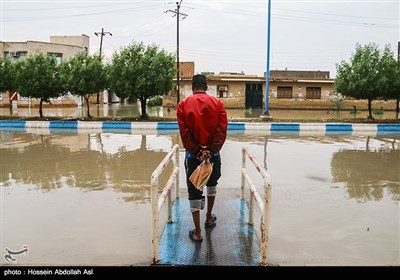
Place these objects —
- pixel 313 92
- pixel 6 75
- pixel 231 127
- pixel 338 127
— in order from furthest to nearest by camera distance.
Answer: pixel 313 92, pixel 6 75, pixel 231 127, pixel 338 127

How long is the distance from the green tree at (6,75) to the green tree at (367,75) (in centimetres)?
1996

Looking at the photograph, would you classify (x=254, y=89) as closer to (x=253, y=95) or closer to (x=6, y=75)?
(x=253, y=95)

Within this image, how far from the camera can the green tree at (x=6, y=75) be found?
22172mm

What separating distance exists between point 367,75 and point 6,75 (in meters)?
21.6

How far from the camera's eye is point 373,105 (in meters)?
34.7

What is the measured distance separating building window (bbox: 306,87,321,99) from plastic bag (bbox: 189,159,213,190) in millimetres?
34908

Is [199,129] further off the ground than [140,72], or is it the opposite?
[140,72]

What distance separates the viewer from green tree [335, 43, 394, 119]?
20.2m

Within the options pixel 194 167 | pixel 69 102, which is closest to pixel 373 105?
pixel 69 102

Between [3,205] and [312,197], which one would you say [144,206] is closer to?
[3,205]

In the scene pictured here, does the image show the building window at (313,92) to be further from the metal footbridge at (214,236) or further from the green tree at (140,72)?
the metal footbridge at (214,236)

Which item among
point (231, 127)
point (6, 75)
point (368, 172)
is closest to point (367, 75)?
point (231, 127)

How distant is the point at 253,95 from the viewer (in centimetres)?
3644
